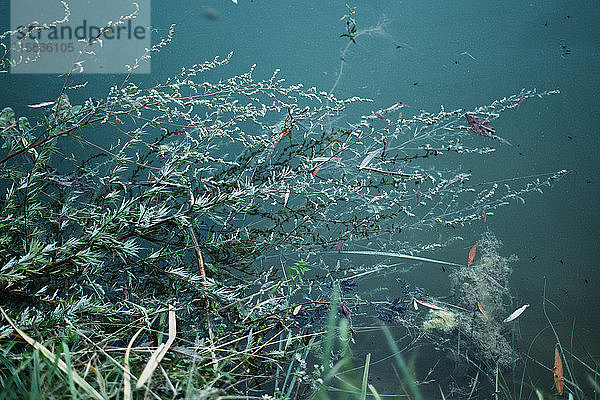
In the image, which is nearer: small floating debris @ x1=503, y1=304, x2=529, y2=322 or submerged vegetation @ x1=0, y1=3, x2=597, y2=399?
submerged vegetation @ x1=0, y1=3, x2=597, y2=399

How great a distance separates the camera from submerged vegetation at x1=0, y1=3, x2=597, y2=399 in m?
1.31

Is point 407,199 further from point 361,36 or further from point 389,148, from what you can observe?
point 361,36

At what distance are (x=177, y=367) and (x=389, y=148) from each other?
3.70ft

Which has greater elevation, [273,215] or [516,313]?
[273,215]

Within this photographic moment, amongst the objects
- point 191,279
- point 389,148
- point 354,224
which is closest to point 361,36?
point 389,148

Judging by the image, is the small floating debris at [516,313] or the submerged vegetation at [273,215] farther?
the small floating debris at [516,313]

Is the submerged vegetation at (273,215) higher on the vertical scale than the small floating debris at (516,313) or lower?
higher

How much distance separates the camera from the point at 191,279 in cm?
122

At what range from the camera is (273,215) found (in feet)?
6.00

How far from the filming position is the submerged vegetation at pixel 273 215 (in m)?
1.31

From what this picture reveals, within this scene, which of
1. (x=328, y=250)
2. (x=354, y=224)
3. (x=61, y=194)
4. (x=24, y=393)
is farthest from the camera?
(x=328, y=250)

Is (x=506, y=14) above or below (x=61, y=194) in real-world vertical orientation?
above

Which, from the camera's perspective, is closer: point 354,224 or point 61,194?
point 61,194

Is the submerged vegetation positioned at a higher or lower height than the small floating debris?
higher
